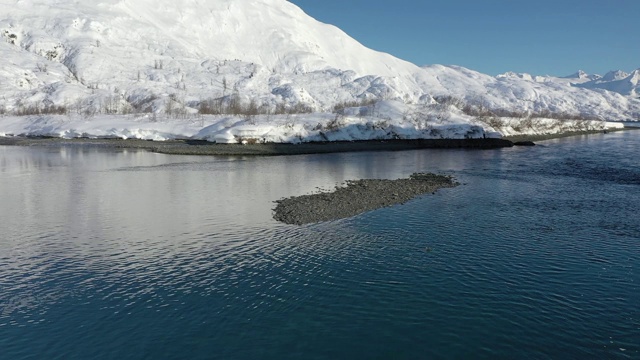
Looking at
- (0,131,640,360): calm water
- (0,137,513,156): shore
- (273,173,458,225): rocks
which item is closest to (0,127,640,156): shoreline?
(0,137,513,156): shore

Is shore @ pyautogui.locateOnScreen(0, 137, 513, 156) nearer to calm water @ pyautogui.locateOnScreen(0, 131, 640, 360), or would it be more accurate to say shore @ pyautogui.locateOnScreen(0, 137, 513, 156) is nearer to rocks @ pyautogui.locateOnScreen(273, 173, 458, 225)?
rocks @ pyautogui.locateOnScreen(273, 173, 458, 225)

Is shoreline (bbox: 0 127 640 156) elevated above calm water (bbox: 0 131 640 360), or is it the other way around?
shoreline (bbox: 0 127 640 156)

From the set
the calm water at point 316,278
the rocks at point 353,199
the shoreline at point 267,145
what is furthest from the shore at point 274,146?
the calm water at point 316,278

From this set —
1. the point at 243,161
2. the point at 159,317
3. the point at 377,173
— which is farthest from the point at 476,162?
the point at 159,317

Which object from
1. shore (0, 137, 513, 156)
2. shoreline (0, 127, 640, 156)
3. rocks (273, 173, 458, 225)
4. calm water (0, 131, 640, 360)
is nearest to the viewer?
calm water (0, 131, 640, 360)

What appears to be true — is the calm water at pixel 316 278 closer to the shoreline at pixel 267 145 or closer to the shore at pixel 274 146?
the shoreline at pixel 267 145

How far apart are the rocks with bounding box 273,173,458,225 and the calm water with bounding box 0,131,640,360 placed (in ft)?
5.74

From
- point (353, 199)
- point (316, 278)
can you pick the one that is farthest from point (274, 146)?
point (316, 278)

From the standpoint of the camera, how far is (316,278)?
22875 millimetres

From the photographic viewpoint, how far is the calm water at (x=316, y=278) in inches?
661

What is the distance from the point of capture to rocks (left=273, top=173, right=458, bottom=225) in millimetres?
35594

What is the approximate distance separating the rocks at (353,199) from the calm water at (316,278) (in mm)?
1749

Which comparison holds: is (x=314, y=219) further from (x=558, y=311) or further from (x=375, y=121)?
(x=375, y=121)

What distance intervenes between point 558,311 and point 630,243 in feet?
44.8
